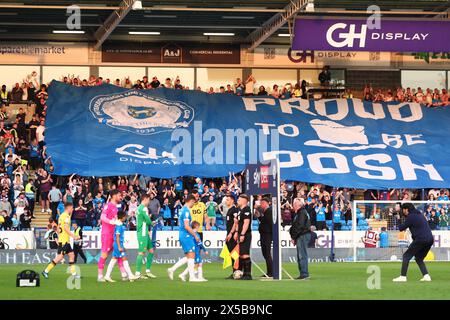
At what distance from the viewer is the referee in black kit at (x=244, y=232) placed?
969 inches

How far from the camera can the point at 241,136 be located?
42.5m

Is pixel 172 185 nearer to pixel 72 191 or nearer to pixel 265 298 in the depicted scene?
pixel 72 191

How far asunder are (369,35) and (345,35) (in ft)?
3.31

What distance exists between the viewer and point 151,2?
40750mm

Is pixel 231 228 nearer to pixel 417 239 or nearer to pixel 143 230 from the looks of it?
pixel 143 230

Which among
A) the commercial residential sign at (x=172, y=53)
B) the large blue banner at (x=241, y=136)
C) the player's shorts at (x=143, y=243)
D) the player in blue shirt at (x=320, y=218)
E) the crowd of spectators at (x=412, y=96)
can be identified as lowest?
the player's shorts at (x=143, y=243)

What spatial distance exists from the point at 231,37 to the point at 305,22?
39.6 feet

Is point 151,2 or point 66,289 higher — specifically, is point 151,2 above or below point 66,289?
above

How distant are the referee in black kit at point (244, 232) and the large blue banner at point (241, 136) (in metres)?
15.1

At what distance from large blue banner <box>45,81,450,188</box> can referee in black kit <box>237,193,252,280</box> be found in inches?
596

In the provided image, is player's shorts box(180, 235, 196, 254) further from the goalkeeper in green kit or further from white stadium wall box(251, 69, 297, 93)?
white stadium wall box(251, 69, 297, 93)

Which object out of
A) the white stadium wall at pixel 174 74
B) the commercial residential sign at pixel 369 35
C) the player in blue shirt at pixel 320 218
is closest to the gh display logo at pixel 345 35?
the commercial residential sign at pixel 369 35

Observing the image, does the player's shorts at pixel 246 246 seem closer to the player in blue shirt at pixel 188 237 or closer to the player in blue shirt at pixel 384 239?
the player in blue shirt at pixel 188 237

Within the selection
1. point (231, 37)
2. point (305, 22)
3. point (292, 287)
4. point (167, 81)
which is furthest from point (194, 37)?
point (292, 287)
